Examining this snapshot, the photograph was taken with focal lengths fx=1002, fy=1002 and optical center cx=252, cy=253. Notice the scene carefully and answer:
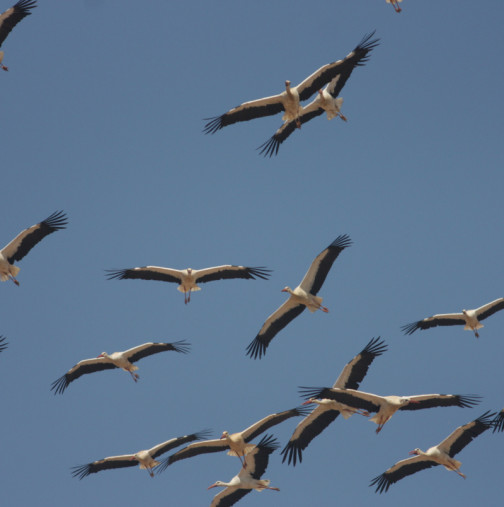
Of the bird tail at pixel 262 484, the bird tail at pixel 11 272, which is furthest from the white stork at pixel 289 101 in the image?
the bird tail at pixel 262 484

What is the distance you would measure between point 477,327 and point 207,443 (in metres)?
7.98

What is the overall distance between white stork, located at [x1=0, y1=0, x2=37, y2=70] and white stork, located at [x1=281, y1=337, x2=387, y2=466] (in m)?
10.8

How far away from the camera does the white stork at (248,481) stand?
74.6 ft

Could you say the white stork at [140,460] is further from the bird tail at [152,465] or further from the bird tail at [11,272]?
the bird tail at [11,272]

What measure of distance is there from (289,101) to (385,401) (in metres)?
6.92

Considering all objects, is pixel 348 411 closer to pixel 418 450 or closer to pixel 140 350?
pixel 418 450

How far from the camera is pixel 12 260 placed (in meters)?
24.1

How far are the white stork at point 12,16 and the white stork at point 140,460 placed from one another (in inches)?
400

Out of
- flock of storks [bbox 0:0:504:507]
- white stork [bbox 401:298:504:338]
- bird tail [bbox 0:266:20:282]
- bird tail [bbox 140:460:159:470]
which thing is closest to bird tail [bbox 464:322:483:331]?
white stork [bbox 401:298:504:338]

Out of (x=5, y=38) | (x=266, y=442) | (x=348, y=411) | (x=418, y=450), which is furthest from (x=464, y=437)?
(x=5, y=38)

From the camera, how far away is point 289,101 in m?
22.4

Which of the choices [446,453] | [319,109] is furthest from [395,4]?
[446,453]

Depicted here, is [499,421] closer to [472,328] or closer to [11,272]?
[472,328]

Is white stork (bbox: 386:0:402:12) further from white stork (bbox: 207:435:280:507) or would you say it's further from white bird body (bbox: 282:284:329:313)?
white stork (bbox: 207:435:280:507)
